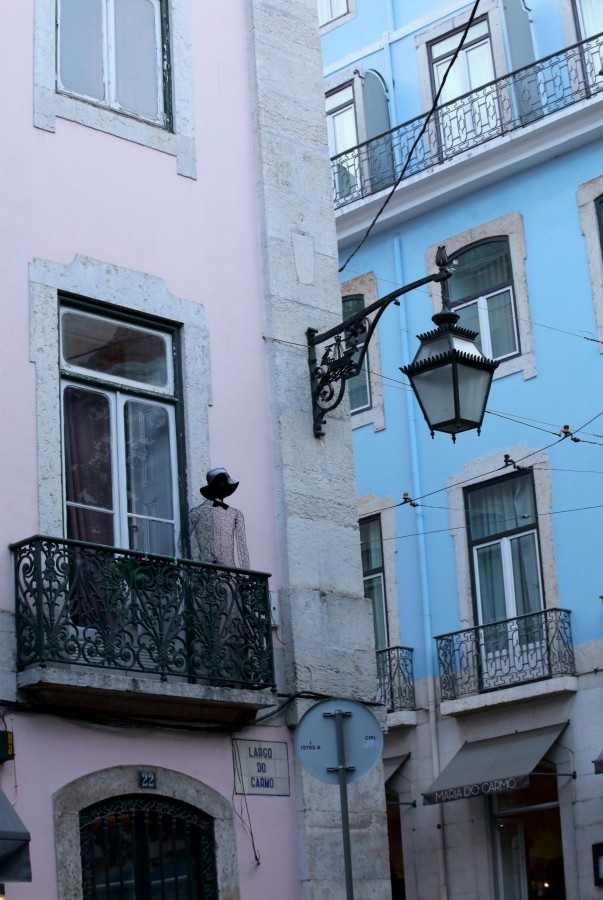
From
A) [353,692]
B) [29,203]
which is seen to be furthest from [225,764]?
[29,203]

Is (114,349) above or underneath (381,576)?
underneath

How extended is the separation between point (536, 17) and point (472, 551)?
668 centimetres

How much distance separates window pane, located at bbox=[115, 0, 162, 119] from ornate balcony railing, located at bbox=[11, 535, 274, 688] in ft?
11.1

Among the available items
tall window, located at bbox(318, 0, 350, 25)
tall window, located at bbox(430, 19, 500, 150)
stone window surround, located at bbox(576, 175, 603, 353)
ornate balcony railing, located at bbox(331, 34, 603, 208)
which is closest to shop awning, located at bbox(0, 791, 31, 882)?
stone window surround, located at bbox(576, 175, 603, 353)

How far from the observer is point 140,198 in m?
11.1

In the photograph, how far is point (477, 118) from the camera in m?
20.6

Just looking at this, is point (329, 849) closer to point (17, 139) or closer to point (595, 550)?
point (17, 139)

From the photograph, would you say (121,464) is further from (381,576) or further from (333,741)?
(381,576)

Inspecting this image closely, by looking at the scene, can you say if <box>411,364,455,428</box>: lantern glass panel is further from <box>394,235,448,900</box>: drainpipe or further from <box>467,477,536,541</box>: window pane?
<box>394,235,448,900</box>: drainpipe

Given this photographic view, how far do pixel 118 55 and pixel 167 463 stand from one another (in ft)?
9.52

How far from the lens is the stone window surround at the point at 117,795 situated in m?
9.17

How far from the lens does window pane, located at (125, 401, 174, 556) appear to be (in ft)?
34.6

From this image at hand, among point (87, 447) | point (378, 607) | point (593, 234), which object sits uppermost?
point (593, 234)

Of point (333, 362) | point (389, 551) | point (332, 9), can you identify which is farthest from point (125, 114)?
point (332, 9)
